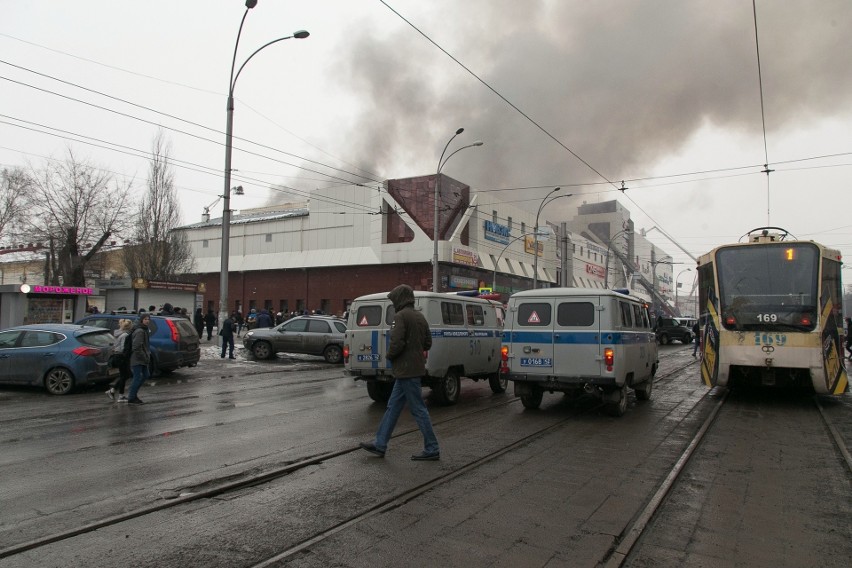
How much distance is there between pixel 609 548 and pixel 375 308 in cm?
748

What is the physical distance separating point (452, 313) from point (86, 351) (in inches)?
297

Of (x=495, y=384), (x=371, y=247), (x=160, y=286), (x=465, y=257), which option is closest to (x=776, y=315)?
(x=495, y=384)

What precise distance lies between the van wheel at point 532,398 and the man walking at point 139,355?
6829 millimetres

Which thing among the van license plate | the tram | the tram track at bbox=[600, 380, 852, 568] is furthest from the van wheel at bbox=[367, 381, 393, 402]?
the tram

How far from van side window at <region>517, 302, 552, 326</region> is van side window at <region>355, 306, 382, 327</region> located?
260cm

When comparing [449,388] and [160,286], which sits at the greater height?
[160,286]

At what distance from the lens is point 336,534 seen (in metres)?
4.32

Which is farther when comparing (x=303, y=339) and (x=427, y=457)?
(x=303, y=339)

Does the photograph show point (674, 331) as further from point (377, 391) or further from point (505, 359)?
point (377, 391)

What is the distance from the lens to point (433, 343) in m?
10.7

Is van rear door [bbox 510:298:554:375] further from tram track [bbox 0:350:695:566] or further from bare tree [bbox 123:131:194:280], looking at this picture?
bare tree [bbox 123:131:194:280]

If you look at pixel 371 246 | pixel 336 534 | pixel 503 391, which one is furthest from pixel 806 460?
pixel 371 246

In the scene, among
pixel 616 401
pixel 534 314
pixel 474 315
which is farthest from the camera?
pixel 474 315

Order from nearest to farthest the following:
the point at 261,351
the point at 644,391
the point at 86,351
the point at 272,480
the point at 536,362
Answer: the point at 272,480
the point at 536,362
the point at 644,391
the point at 86,351
the point at 261,351
